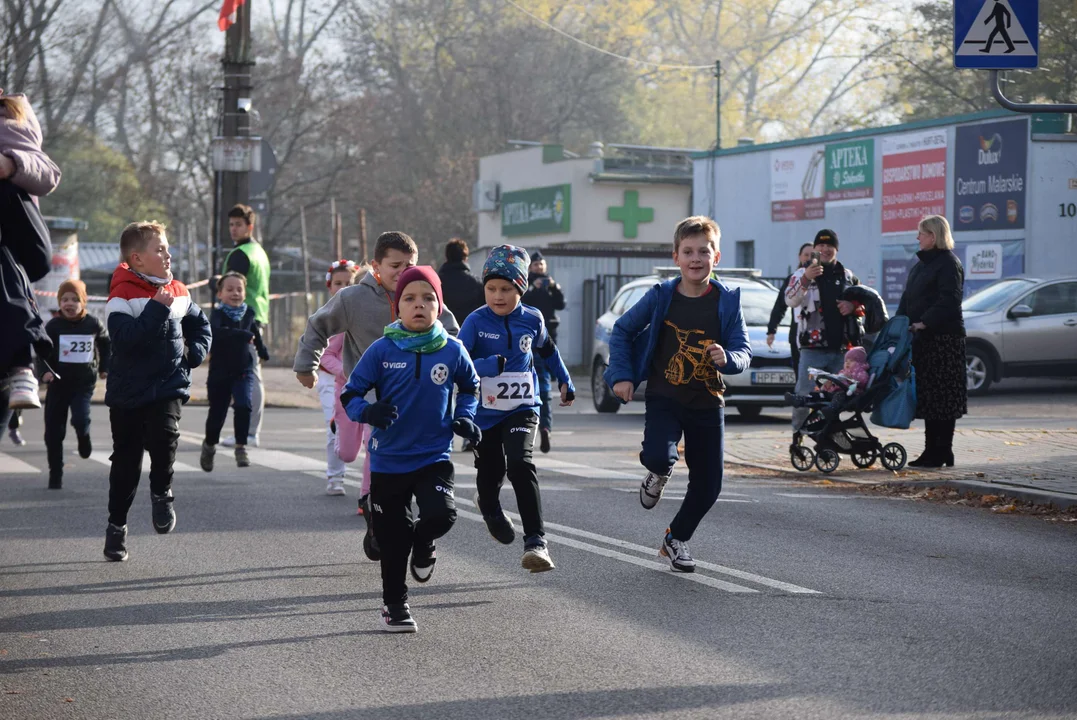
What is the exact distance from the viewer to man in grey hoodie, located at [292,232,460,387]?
8.62 meters

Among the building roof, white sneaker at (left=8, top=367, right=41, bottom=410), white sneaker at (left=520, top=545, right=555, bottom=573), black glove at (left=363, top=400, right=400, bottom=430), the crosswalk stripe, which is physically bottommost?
the crosswalk stripe

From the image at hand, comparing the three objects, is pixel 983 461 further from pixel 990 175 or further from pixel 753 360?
pixel 990 175

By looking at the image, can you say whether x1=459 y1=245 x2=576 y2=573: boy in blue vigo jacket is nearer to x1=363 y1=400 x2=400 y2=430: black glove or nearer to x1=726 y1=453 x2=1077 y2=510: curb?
x1=363 y1=400 x2=400 y2=430: black glove

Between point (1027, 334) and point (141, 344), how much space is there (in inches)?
657

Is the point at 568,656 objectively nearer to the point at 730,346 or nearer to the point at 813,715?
the point at 813,715

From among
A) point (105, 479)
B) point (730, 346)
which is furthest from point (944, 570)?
point (105, 479)

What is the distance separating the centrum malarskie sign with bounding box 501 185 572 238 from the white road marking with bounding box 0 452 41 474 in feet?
111

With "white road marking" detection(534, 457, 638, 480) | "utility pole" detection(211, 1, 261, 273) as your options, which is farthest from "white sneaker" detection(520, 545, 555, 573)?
"utility pole" detection(211, 1, 261, 273)

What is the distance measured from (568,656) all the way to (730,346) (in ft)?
7.34

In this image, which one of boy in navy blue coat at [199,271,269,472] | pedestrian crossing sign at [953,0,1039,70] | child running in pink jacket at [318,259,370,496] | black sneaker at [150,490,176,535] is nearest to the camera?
black sneaker at [150,490,176,535]

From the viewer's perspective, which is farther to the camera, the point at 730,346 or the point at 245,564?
the point at 245,564

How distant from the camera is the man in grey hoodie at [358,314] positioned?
8.62 meters

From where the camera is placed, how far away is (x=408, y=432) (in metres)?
6.66

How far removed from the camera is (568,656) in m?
6.04
